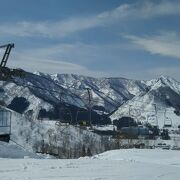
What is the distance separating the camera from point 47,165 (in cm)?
2070

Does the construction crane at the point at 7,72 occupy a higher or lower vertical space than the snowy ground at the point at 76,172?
higher

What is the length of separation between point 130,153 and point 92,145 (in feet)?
285

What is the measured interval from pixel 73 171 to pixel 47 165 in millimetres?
2192

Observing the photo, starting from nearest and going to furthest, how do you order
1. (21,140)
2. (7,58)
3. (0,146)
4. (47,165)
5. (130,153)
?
(47,165), (0,146), (130,153), (7,58), (21,140)

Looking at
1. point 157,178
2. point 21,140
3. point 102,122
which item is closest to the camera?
point 157,178

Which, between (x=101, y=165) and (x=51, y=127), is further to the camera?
(x=51, y=127)

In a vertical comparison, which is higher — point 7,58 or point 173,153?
point 7,58

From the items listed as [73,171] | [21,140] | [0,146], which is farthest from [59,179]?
[21,140]

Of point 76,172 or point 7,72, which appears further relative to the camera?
point 7,72

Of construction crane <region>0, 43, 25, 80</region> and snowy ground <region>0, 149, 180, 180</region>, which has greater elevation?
construction crane <region>0, 43, 25, 80</region>

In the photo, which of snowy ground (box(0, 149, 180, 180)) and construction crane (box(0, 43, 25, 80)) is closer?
snowy ground (box(0, 149, 180, 180))

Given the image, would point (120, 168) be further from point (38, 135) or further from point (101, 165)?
point (38, 135)

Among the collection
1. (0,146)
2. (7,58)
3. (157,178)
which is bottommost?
(157,178)

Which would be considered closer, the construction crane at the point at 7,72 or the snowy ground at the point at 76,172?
the snowy ground at the point at 76,172
